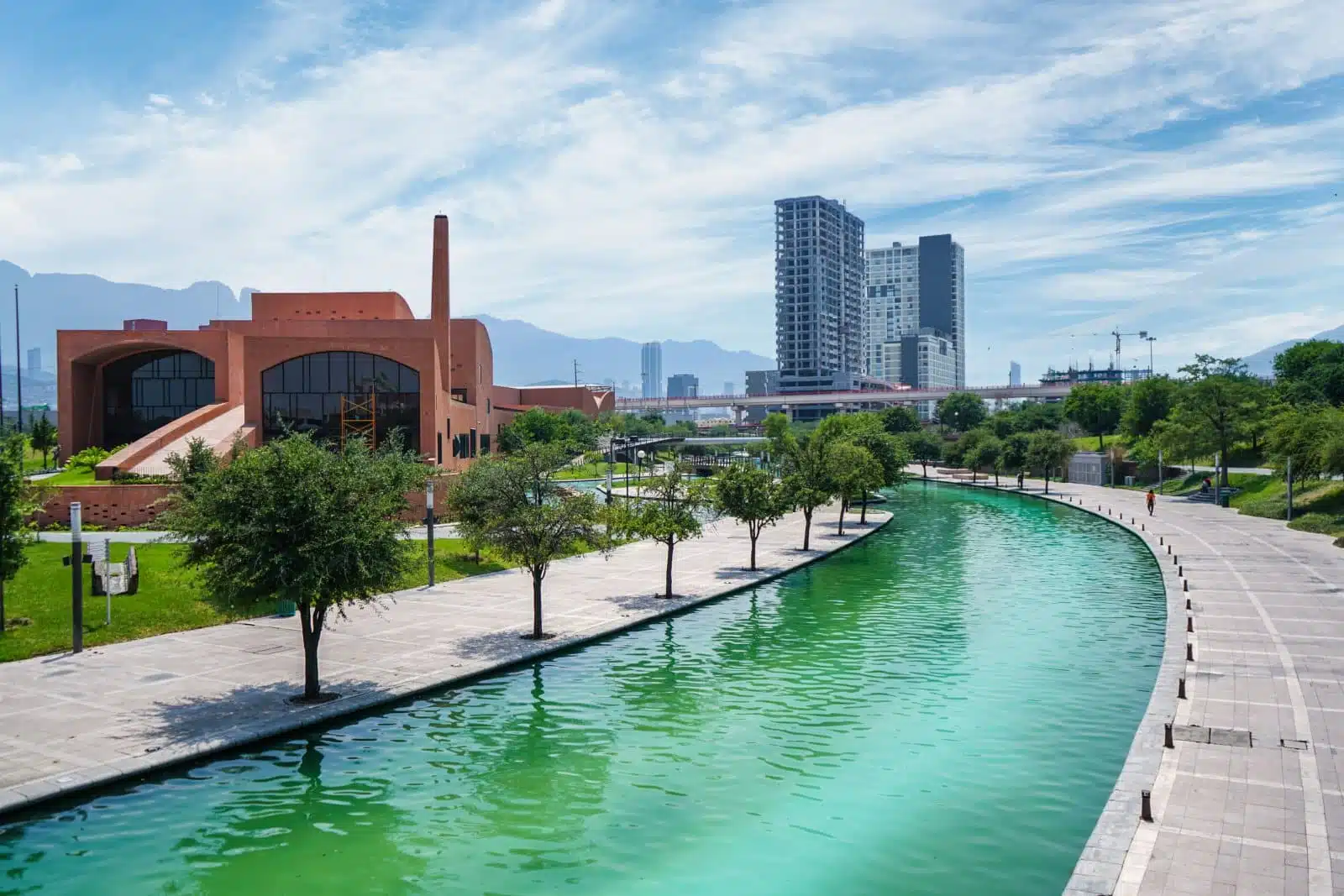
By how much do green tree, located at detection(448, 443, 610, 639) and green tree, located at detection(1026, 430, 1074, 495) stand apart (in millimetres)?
65510

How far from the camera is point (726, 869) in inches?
492

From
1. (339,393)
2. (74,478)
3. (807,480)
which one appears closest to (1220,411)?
(807,480)

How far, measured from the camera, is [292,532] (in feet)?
59.1

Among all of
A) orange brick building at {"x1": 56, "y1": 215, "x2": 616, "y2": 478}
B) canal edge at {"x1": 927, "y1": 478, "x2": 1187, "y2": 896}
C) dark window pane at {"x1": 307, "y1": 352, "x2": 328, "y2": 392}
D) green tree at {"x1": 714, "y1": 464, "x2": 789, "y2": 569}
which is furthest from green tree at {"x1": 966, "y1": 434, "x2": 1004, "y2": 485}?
canal edge at {"x1": 927, "y1": 478, "x2": 1187, "y2": 896}

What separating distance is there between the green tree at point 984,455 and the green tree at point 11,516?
91134 mm

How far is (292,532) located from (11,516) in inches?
387

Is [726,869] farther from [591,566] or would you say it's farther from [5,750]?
[591,566]

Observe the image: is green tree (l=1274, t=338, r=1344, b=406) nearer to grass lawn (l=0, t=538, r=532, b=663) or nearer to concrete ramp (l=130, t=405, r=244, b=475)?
concrete ramp (l=130, t=405, r=244, b=475)

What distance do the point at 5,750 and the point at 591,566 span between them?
23.9 metres

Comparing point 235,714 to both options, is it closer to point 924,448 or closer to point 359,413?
point 359,413

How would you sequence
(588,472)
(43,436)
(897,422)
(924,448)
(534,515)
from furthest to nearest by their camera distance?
(897,422)
(924,448)
(588,472)
(43,436)
(534,515)

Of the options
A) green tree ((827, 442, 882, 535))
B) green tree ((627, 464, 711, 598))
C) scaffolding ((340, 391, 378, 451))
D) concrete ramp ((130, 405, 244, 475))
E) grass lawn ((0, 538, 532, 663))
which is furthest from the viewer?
scaffolding ((340, 391, 378, 451))

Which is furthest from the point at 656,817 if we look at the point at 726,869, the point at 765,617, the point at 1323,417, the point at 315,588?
the point at 1323,417

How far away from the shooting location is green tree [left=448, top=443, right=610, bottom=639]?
2470 cm
